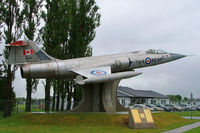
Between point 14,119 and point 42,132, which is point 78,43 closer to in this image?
point 14,119

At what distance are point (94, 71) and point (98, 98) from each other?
3.63 metres

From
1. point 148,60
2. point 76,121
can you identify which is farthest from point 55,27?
point 76,121

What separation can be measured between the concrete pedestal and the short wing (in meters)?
2.39

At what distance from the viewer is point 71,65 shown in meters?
18.1

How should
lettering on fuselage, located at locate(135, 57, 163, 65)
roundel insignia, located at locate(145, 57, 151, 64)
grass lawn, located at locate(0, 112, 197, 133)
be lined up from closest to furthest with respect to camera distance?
grass lawn, located at locate(0, 112, 197, 133)
lettering on fuselage, located at locate(135, 57, 163, 65)
roundel insignia, located at locate(145, 57, 151, 64)

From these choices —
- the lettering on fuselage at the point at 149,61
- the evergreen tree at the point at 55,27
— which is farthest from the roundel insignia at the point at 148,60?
the evergreen tree at the point at 55,27

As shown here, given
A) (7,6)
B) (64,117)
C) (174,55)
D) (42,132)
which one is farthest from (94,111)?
(7,6)

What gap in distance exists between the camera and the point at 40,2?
90.3 feet

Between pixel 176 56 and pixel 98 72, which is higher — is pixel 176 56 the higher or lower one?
the higher one

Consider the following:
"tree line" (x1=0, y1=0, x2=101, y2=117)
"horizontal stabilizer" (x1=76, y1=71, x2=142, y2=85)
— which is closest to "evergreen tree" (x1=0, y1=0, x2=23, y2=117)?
"tree line" (x1=0, y1=0, x2=101, y2=117)

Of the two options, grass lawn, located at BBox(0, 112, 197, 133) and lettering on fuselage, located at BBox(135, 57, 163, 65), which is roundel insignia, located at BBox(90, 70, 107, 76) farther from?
lettering on fuselage, located at BBox(135, 57, 163, 65)

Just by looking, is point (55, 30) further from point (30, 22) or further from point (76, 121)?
point (76, 121)

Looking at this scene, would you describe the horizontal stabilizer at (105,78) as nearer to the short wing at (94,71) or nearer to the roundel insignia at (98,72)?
the short wing at (94,71)

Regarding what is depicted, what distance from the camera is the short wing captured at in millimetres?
16781
